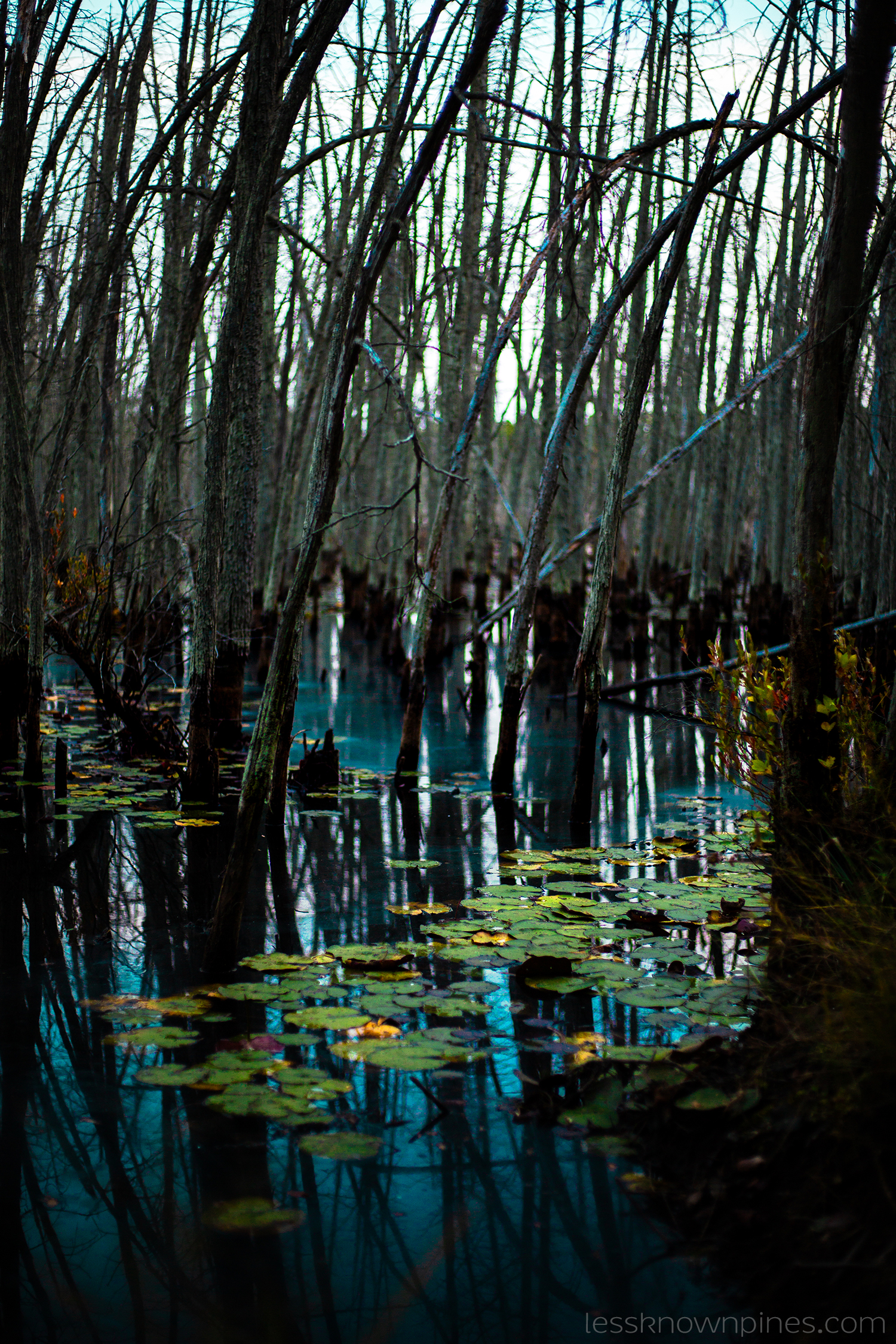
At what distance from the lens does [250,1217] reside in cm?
254

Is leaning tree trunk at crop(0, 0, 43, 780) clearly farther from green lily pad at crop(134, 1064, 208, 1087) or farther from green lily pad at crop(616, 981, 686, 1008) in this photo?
green lily pad at crop(616, 981, 686, 1008)

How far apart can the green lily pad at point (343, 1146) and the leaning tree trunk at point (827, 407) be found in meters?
1.78

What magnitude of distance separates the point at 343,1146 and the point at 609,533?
4623 mm

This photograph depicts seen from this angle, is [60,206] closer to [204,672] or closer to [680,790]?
[204,672]

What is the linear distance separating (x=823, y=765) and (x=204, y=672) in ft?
12.1

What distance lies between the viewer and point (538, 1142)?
9.29 feet

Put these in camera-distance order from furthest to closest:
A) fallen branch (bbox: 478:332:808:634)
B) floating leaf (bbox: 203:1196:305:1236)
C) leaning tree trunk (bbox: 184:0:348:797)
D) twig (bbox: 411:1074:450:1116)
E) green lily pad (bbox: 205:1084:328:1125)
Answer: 1. fallen branch (bbox: 478:332:808:634)
2. leaning tree trunk (bbox: 184:0:348:797)
3. twig (bbox: 411:1074:450:1116)
4. green lily pad (bbox: 205:1084:328:1125)
5. floating leaf (bbox: 203:1196:305:1236)

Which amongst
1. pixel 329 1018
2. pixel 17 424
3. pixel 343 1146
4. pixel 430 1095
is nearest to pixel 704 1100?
pixel 430 1095

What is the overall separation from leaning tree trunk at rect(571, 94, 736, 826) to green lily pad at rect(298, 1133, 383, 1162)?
3.89 metres

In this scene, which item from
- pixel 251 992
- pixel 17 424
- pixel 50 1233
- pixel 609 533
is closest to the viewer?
pixel 50 1233

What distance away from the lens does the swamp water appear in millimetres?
2330

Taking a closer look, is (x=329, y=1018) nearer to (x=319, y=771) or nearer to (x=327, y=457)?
(x=327, y=457)

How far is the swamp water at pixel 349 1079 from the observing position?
7.64 ft

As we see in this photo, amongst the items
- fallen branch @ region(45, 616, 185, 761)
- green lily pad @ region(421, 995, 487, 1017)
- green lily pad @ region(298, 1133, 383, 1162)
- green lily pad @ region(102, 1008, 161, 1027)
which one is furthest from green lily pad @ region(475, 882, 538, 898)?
fallen branch @ region(45, 616, 185, 761)
